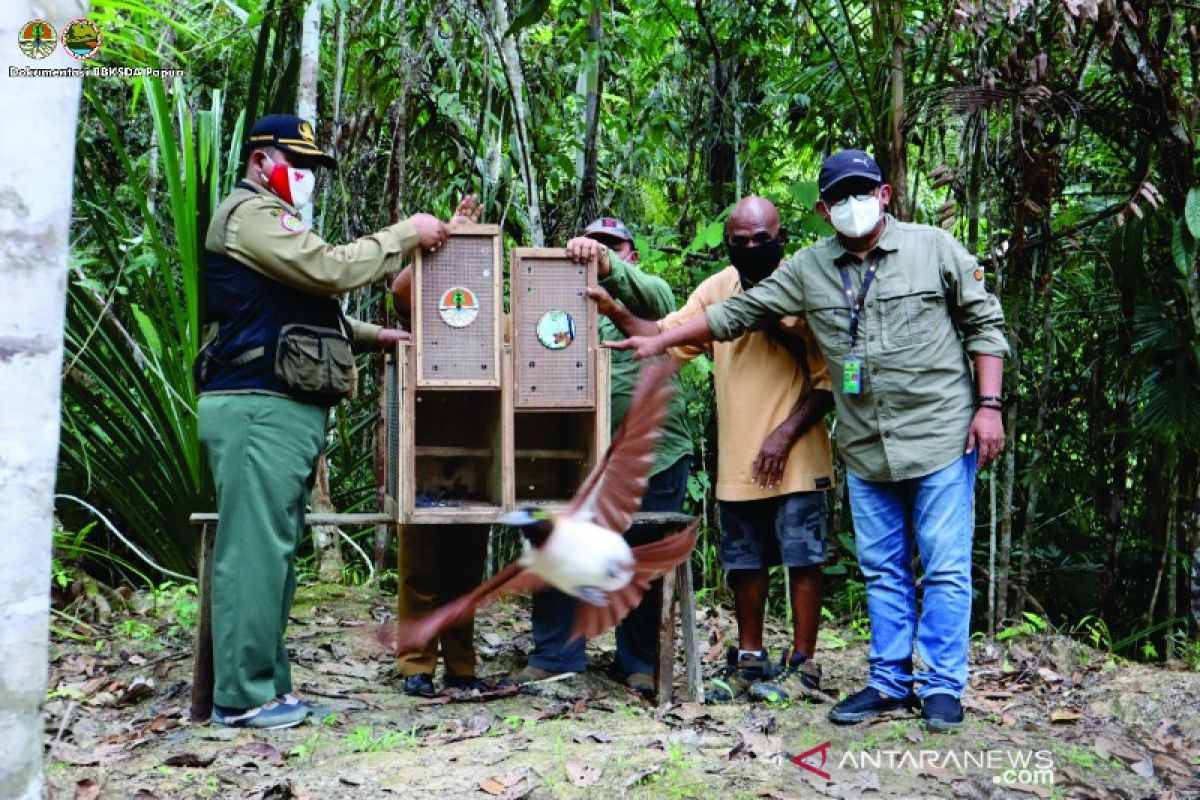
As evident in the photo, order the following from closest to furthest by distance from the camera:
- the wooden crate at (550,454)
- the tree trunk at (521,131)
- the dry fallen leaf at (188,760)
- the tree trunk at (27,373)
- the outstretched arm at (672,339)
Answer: the tree trunk at (27,373)
the dry fallen leaf at (188,760)
the outstretched arm at (672,339)
the wooden crate at (550,454)
the tree trunk at (521,131)

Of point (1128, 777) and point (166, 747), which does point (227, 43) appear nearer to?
point (166, 747)

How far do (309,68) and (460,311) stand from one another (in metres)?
2.17

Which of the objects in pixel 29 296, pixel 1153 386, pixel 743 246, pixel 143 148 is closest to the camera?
pixel 29 296

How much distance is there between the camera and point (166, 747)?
3604mm

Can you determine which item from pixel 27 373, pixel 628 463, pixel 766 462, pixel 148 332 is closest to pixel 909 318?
pixel 766 462

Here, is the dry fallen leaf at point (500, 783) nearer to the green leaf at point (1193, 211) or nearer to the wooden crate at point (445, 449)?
the wooden crate at point (445, 449)

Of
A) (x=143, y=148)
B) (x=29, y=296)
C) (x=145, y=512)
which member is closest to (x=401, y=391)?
(x=29, y=296)

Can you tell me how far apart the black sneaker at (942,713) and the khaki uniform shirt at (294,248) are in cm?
227

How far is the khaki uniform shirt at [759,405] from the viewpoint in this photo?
424cm

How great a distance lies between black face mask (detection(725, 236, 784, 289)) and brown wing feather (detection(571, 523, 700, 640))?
4.06 ft

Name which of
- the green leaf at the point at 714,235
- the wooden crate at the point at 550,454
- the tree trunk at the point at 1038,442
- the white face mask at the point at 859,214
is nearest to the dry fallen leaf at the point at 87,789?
the wooden crate at the point at 550,454

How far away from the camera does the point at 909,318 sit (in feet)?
12.6

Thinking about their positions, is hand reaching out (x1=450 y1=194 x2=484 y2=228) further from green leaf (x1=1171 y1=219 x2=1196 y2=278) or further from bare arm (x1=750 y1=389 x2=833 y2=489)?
green leaf (x1=1171 y1=219 x2=1196 y2=278)

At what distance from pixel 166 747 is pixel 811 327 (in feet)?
8.24
